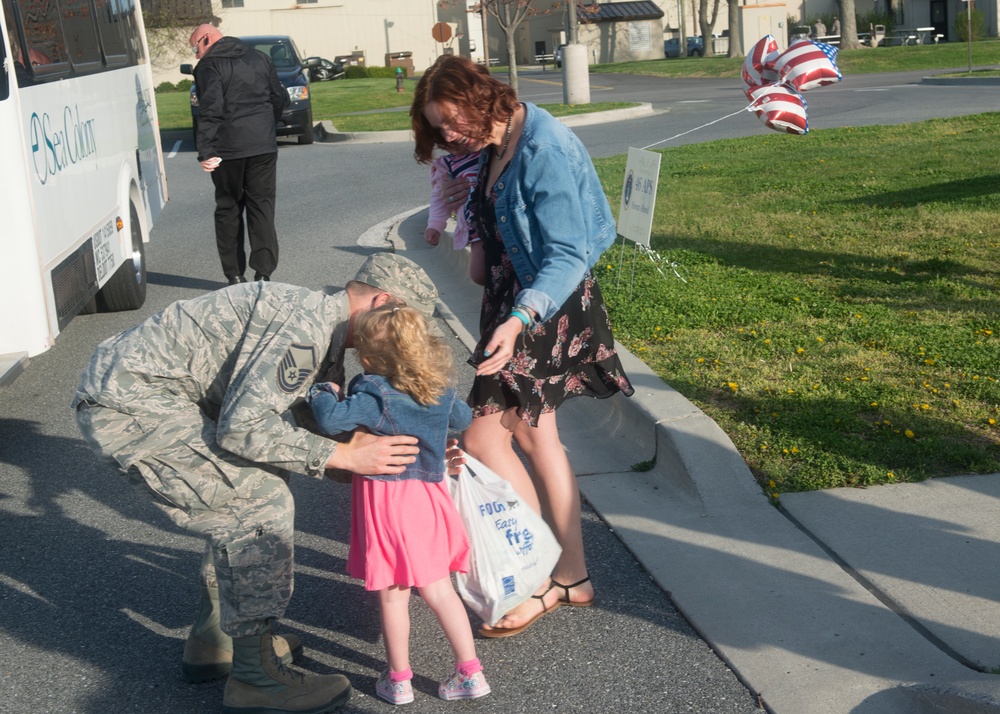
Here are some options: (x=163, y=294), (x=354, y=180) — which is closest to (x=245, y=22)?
(x=354, y=180)

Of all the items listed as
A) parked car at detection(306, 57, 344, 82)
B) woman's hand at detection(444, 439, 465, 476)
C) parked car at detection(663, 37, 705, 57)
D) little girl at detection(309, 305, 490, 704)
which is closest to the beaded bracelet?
little girl at detection(309, 305, 490, 704)

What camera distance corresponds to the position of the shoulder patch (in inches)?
111

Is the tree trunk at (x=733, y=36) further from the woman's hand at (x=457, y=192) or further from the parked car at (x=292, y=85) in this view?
the woman's hand at (x=457, y=192)

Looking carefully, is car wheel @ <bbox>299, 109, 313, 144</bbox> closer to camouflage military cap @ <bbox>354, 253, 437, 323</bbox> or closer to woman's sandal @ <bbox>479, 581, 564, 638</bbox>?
woman's sandal @ <bbox>479, 581, 564, 638</bbox>

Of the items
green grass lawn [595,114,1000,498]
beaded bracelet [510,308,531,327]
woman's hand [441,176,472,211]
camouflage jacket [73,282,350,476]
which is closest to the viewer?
camouflage jacket [73,282,350,476]

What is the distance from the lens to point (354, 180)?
15.5 m

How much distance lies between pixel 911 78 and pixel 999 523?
91.0ft

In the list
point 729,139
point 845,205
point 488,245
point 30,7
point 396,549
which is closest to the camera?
point 396,549

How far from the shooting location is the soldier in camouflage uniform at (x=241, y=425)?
2.82 m

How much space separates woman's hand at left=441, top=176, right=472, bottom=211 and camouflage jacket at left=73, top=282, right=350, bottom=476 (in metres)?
1.30

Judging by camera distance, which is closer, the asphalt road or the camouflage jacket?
the camouflage jacket

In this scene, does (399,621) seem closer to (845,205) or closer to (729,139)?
(845,205)

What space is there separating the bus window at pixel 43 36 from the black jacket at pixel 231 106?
151 cm

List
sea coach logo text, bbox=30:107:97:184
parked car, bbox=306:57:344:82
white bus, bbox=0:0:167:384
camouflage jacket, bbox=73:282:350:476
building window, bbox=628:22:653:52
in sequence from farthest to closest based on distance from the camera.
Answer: building window, bbox=628:22:653:52, parked car, bbox=306:57:344:82, sea coach logo text, bbox=30:107:97:184, white bus, bbox=0:0:167:384, camouflage jacket, bbox=73:282:350:476
